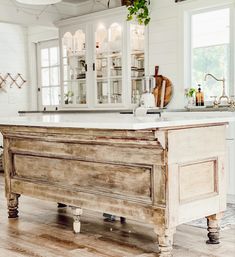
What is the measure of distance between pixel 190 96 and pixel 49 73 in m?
3.58

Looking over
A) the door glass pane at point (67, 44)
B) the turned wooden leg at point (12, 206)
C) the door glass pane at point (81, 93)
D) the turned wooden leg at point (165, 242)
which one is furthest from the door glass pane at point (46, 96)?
the turned wooden leg at point (165, 242)

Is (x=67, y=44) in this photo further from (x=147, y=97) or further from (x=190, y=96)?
(x=190, y=96)

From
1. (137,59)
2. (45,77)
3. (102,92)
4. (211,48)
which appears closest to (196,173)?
(211,48)

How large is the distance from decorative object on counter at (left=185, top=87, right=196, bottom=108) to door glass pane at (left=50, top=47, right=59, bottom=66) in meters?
3.27

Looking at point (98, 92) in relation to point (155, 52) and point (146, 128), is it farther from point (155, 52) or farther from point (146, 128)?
point (146, 128)

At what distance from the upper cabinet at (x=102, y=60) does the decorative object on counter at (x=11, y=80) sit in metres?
1.61

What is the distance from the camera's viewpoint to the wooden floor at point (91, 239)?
3.17m

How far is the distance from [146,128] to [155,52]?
3.36m

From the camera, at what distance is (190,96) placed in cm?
549

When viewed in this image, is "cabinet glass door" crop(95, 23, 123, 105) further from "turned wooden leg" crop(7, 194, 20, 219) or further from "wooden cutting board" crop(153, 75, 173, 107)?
"turned wooden leg" crop(7, 194, 20, 219)


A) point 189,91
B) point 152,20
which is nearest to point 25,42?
point 152,20

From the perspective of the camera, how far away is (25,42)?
8523 mm

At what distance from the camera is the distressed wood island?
9.43ft

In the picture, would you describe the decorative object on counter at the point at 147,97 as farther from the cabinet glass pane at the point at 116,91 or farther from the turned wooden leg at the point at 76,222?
the turned wooden leg at the point at 76,222
